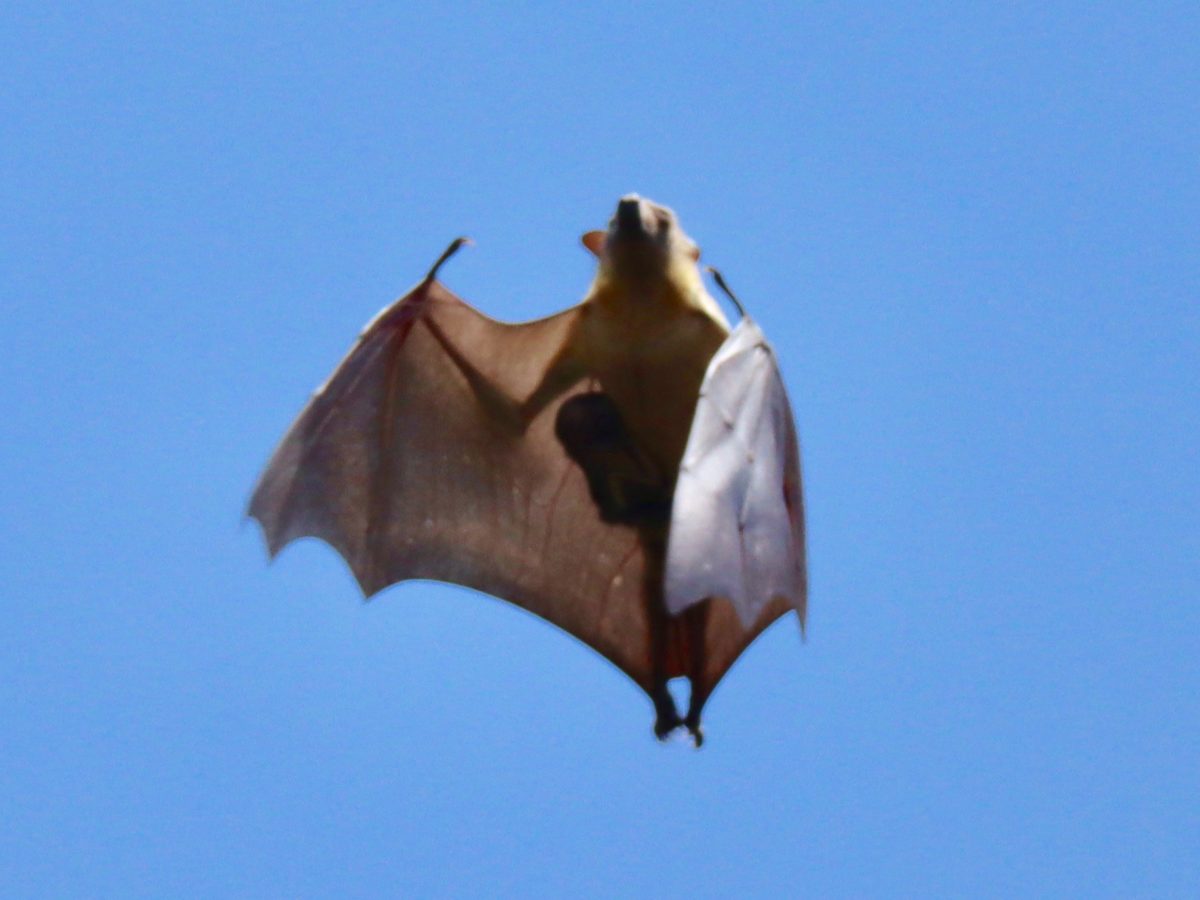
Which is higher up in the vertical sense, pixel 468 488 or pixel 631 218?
pixel 631 218

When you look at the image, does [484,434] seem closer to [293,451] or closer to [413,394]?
[413,394]

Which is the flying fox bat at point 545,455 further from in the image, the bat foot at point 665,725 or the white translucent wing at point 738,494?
the white translucent wing at point 738,494

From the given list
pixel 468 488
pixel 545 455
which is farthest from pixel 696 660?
pixel 468 488

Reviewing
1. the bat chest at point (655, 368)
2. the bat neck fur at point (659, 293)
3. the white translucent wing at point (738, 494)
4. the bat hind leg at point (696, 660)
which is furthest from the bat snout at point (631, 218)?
the bat hind leg at point (696, 660)

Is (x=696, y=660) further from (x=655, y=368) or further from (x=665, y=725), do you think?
(x=655, y=368)

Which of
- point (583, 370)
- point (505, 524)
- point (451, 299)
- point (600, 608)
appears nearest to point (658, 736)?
point (600, 608)

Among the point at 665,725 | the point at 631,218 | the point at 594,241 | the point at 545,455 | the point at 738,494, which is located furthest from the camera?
the point at 545,455

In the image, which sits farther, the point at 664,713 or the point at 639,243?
the point at 664,713
